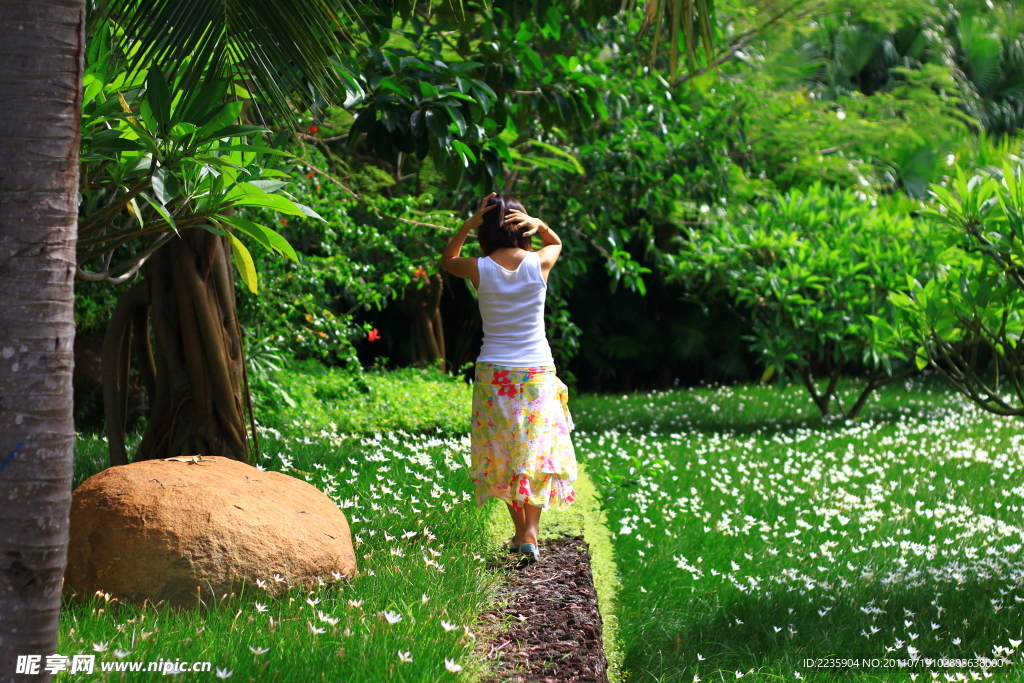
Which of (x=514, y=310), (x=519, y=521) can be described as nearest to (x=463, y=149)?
(x=514, y=310)

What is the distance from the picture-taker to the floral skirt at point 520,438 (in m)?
3.81

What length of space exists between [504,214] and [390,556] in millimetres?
1623

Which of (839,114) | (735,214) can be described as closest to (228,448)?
(735,214)

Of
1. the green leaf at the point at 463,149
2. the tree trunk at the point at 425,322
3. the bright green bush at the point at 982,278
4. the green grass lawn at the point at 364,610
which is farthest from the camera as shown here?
the tree trunk at the point at 425,322

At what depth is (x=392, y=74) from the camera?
4.59m

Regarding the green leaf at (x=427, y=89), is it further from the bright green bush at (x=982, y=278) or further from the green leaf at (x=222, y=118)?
the bright green bush at (x=982, y=278)

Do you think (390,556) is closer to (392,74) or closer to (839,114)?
(392,74)

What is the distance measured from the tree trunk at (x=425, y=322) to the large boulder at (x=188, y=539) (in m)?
7.85

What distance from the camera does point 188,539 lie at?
302 centimetres

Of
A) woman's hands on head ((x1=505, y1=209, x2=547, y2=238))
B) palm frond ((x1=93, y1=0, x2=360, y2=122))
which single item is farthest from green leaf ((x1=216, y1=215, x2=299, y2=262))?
woman's hands on head ((x1=505, y1=209, x2=547, y2=238))

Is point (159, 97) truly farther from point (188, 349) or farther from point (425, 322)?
point (425, 322)

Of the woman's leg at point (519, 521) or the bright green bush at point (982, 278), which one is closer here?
the woman's leg at point (519, 521)

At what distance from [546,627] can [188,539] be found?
1360 mm

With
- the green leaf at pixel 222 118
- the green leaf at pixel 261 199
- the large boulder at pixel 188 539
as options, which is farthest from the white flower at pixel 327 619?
the green leaf at pixel 222 118
